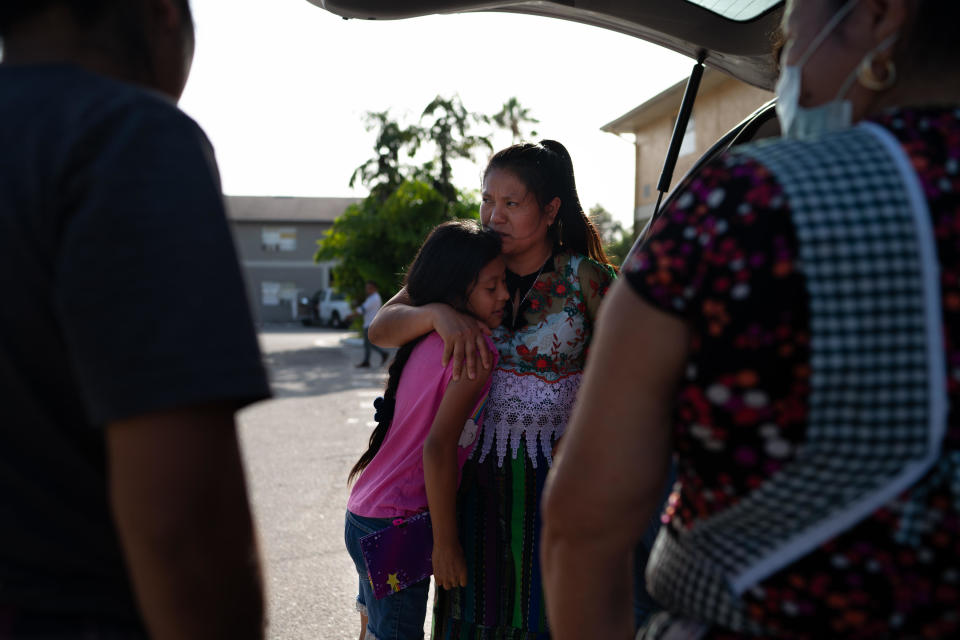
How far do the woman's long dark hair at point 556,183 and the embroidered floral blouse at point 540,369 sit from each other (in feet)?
0.72

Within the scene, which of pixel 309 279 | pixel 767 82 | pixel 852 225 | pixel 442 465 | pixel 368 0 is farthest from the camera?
pixel 309 279

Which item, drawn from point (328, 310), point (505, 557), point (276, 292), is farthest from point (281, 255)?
point (505, 557)

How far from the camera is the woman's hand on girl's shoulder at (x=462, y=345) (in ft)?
7.06

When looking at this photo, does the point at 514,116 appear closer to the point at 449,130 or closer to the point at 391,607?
the point at 449,130

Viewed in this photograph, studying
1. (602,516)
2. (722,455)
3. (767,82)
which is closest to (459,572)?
(602,516)

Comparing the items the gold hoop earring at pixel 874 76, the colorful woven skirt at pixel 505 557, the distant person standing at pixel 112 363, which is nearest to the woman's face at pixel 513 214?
the colorful woven skirt at pixel 505 557

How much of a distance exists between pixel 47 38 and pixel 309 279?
5450cm

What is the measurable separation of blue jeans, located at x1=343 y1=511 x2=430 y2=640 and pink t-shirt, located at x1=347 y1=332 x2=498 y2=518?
0.15 feet

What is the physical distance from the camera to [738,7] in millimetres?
2285

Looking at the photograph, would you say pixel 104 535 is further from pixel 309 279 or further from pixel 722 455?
pixel 309 279

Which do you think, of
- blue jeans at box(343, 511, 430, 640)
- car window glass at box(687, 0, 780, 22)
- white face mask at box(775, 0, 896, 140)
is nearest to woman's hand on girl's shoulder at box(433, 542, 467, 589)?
blue jeans at box(343, 511, 430, 640)

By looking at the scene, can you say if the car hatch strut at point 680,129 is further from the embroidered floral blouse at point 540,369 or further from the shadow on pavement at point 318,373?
the shadow on pavement at point 318,373

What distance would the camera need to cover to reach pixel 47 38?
0.97m

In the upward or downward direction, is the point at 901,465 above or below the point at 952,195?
below
